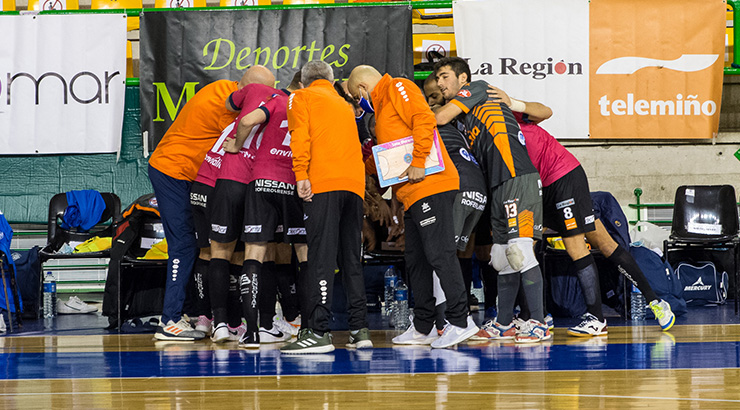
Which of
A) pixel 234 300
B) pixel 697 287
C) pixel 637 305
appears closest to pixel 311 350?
pixel 234 300

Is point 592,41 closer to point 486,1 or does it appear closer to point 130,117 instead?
point 486,1

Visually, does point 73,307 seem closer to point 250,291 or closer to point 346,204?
point 250,291

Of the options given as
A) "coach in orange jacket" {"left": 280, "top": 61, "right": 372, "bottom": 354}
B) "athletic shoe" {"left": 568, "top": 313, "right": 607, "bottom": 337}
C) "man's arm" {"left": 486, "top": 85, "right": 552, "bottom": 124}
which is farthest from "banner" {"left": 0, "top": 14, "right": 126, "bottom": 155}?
"athletic shoe" {"left": 568, "top": 313, "right": 607, "bottom": 337}

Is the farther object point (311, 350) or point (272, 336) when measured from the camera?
point (272, 336)

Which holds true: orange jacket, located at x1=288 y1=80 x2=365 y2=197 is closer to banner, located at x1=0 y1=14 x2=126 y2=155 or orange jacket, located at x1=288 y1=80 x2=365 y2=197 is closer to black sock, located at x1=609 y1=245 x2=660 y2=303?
black sock, located at x1=609 y1=245 x2=660 y2=303

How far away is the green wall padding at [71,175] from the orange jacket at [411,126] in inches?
167

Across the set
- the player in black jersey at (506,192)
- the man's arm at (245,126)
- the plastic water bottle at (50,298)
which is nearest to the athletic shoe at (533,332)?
the player in black jersey at (506,192)

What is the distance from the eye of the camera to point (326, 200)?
4824 mm

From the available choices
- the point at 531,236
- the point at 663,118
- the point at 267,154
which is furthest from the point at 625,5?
the point at 267,154

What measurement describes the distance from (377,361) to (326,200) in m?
0.96

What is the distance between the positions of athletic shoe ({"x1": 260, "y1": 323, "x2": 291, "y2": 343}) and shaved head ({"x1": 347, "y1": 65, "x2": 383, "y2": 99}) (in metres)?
1.61

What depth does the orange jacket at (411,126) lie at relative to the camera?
4914 mm

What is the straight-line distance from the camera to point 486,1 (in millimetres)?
8414

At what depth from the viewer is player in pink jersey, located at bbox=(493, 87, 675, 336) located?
554 cm
